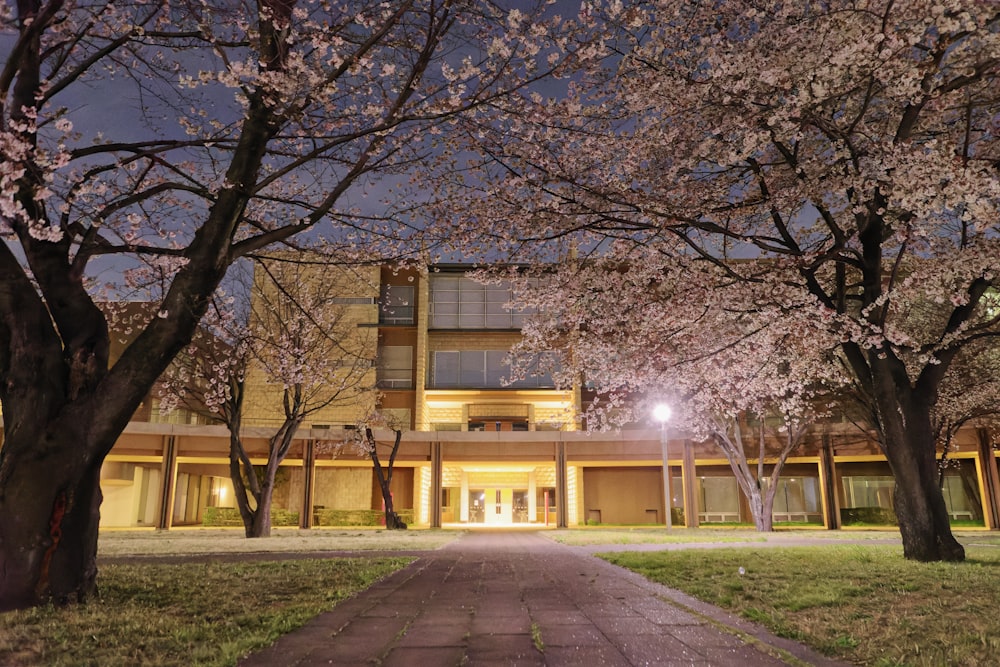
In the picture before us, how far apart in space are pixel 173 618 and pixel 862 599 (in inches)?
241

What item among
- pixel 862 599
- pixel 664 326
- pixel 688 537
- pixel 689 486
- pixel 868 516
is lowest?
pixel 868 516

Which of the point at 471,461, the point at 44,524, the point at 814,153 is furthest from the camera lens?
the point at 471,461

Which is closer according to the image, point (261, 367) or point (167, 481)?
point (261, 367)

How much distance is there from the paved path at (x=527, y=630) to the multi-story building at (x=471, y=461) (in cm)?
Result: 1897

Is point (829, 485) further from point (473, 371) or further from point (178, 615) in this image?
point (178, 615)

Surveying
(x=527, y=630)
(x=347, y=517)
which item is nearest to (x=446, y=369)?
(x=347, y=517)

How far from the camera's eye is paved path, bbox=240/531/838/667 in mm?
4020

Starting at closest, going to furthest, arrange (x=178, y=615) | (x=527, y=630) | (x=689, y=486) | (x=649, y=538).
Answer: (x=527, y=630)
(x=178, y=615)
(x=649, y=538)
(x=689, y=486)

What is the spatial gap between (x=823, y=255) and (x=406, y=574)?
303 inches

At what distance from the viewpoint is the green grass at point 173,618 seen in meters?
4.06

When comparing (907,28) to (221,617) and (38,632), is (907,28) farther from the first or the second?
(38,632)

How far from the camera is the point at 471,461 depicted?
32.0m

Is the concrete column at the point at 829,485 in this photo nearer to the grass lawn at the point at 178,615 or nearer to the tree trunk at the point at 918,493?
the tree trunk at the point at 918,493

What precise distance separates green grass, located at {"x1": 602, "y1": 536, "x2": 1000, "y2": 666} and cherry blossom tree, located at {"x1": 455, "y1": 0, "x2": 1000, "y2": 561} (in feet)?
7.73
